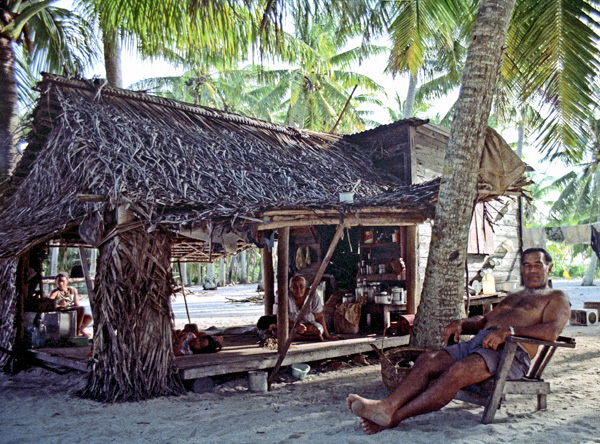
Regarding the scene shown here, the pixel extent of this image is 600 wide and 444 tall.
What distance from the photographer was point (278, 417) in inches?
186

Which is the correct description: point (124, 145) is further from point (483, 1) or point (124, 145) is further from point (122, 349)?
point (483, 1)

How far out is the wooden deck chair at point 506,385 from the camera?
12.8 feet

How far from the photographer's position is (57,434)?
436 cm

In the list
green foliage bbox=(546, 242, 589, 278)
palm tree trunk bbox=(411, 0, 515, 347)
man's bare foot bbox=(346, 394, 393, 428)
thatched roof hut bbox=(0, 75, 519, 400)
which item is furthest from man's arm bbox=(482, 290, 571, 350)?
green foliage bbox=(546, 242, 589, 278)

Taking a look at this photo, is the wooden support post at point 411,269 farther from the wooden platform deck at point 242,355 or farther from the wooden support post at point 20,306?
the wooden support post at point 20,306

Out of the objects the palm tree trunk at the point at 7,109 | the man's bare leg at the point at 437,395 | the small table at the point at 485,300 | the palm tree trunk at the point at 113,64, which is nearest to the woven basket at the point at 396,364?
the man's bare leg at the point at 437,395

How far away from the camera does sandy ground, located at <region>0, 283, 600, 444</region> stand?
13.1ft

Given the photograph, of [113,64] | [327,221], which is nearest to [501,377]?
[327,221]

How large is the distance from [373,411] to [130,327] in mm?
2898

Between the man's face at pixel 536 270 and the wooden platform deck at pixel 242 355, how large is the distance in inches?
115

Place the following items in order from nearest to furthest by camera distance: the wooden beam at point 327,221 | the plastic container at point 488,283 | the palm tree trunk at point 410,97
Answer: the wooden beam at point 327,221 → the plastic container at point 488,283 → the palm tree trunk at point 410,97

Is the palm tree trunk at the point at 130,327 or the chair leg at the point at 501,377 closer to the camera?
the chair leg at the point at 501,377

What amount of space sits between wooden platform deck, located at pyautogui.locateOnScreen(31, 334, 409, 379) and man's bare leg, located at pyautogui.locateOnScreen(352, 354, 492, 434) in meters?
2.29

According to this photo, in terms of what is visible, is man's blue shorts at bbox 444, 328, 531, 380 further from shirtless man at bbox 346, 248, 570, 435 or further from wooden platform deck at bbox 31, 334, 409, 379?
wooden platform deck at bbox 31, 334, 409, 379
